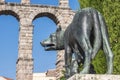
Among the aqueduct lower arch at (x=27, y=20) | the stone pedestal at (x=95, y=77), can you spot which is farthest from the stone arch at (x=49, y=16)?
the stone pedestal at (x=95, y=77)

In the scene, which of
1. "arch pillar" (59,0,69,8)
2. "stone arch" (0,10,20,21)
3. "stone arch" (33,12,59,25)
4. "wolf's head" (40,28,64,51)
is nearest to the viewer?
"wolf's head" (40,28,64,51)

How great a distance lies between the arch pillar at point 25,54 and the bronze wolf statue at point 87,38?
21.4 meters

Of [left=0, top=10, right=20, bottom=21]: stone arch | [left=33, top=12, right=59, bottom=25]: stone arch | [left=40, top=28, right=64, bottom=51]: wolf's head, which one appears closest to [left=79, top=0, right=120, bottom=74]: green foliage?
[left=40, top=28, right=64, bottom=51]: wolf's head

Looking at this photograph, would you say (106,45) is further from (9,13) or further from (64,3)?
(64,3)

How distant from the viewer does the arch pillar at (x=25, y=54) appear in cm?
2823

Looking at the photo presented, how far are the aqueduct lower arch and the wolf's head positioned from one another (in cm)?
2077

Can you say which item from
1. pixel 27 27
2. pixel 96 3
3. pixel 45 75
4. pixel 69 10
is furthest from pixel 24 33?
pixel 45 75

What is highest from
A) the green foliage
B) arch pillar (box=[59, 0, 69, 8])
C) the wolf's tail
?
arch pillar (box=[59, 0, 69, 8])

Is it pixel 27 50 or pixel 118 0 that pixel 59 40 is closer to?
pixel 118 0

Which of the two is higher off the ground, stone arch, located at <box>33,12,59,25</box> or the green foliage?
stone arch, located at <box>33,12,59,25</box>

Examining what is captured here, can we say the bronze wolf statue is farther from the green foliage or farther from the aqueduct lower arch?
the aqueduct lower arch

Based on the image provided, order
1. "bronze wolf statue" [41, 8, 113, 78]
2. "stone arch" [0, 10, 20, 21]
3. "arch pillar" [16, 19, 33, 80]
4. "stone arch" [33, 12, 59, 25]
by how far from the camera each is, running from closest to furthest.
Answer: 1. "bronze wolf statue" [41, 8, 113, 78]
2. "arch pillar" [16, 19, 33, 80]
3. "stone arch" [0, 10, 20, 21]
4. "stone arch" [33, 12, 59, 25]

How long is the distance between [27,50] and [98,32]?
22.2 metres

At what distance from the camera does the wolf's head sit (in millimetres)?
7379
